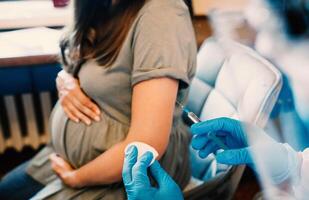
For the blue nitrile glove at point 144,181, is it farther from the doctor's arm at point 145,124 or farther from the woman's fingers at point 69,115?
the woman's fingers at point 69,115

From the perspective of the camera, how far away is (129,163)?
74 cm

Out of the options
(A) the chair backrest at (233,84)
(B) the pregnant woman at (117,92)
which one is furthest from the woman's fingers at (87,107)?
(A) the chair backrest at (233,84)

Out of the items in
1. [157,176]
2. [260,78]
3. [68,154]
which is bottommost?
[68,154]

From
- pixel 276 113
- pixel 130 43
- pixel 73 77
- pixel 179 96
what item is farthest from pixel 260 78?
pixel 73 77

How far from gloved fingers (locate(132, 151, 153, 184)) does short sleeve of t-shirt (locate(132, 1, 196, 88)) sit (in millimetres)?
171

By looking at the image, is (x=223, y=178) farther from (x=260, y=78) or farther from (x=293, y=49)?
(x=293, y=49)

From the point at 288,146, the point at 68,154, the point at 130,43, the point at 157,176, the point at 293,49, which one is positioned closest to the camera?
the point at 293,49

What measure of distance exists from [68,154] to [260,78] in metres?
0.53

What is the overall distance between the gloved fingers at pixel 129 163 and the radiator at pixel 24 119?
3.50 feet

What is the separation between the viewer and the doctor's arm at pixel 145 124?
0.80 meters

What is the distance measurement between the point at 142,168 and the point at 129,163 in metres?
0.04

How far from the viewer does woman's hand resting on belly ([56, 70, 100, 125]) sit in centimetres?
93

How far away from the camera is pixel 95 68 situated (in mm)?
909

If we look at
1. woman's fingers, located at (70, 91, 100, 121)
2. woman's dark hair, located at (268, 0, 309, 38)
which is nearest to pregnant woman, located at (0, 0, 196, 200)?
woman's fingers, located at (70, 91, 100, 121)
